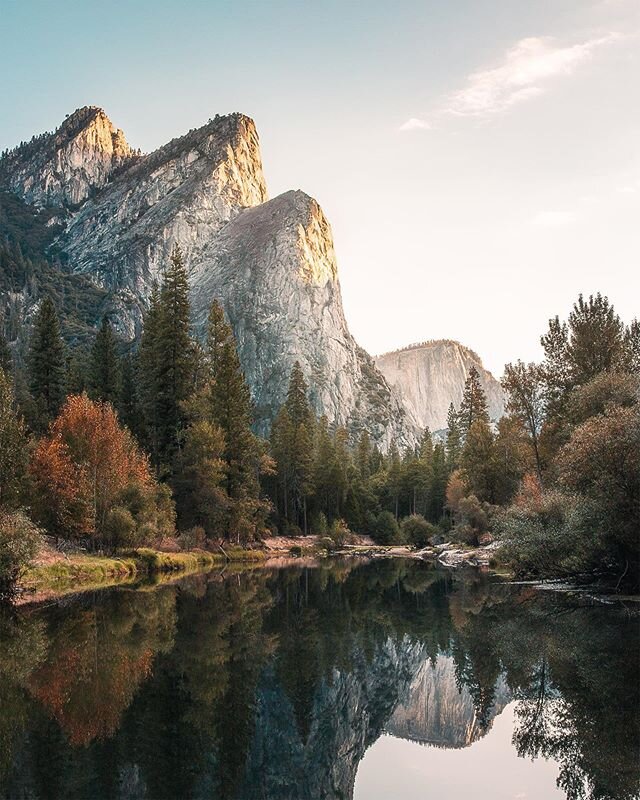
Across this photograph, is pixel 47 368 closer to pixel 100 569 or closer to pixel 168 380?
pixel 168 380

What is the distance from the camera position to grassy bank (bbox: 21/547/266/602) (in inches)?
1309

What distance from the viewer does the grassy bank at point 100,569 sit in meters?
33.2

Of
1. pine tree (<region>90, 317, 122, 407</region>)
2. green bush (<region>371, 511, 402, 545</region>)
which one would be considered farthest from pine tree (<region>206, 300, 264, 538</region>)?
green bush (<region>371, 511, 402, 545</region>)

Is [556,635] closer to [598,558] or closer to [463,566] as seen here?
[598,558]

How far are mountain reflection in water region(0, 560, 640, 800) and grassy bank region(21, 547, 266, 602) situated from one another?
5.04m

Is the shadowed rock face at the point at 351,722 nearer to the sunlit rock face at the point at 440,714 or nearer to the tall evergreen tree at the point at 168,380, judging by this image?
the sunlit rock face at the point at 440,714

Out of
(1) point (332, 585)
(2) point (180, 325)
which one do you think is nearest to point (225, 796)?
(1) point (332, 585)

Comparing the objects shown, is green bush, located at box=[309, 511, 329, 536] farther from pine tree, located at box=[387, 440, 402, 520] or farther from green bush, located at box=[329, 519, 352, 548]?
pine tree, located at box=[387, 440, 402, 520]

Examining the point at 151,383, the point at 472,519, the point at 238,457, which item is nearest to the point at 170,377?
the point at 151,383

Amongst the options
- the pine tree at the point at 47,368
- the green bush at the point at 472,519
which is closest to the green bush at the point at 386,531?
the green bush at the point at 472,519

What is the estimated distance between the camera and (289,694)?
49.7 feet

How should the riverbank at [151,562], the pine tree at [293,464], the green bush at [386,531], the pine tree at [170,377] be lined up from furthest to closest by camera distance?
1. the green bush at [386,531]
2. the pine tree at [293,464]
3. the pine tree at [170,377]
4. the riverbank at [151,562]

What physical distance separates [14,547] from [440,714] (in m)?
→ 19.6

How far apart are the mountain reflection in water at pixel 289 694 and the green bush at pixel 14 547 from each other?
241cm
